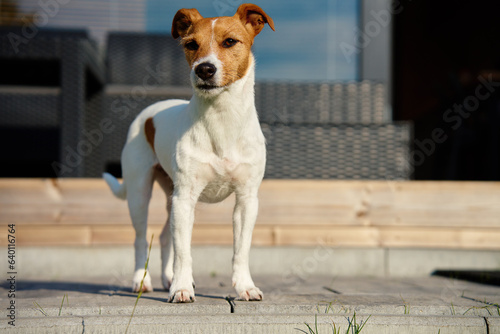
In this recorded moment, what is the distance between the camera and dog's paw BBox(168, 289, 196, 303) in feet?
7.34

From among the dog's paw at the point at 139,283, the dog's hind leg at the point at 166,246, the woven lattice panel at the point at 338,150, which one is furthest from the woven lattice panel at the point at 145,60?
the dog's paw at the point at 139,283

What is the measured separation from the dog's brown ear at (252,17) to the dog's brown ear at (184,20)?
0.19 m

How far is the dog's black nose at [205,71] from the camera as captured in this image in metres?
2.26

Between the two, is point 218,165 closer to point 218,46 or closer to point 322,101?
point 218,46

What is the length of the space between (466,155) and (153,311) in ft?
16.3

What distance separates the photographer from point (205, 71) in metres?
2.26

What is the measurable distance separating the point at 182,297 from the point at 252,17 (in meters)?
1.28

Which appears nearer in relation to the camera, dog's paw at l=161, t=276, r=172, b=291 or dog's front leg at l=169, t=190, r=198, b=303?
dog's front leg at l=169, t=190, r=198, b=303

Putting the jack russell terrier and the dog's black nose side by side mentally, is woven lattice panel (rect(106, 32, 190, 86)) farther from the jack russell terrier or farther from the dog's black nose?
the dog's black nose

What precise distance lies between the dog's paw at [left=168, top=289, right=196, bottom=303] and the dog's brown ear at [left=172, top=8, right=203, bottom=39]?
117 cm

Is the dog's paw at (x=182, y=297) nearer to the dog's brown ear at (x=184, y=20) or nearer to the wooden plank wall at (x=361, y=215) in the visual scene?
the dog's brown ear at (x=184, y=20)

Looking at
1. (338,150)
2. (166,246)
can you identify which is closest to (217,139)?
(166,246)

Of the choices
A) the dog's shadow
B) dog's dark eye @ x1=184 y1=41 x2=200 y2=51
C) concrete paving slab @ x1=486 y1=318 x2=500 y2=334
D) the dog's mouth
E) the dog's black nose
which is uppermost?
dog's dark eye @ x1=184 y1=41 x2=200 y2=51

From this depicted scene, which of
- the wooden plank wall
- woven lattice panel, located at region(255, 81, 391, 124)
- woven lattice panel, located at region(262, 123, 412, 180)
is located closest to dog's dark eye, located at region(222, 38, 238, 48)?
the wooden plank wall
